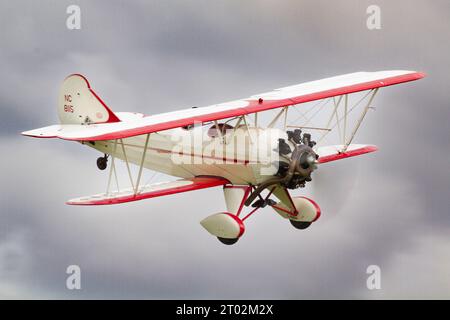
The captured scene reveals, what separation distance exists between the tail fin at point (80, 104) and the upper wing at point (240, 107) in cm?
17

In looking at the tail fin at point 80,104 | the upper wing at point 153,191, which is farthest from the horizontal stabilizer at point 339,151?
the tail fin at point 80,104

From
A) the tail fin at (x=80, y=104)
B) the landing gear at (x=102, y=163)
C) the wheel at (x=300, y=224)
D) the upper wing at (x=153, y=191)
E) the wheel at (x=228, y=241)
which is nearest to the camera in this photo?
the upper wing at (x=153, y=191)

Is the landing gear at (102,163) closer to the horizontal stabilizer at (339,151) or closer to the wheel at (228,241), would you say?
the wheel at (228,241)

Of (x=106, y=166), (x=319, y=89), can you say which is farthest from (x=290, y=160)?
(x=106, y=166)

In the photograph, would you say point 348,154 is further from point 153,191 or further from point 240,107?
point 153,191

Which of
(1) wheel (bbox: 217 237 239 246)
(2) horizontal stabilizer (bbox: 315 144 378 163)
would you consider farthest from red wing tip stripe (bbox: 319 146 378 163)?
(1) wheel (bbox: 217 237 239 246)

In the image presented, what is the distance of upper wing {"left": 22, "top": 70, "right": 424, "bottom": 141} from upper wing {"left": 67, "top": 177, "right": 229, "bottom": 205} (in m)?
1.10

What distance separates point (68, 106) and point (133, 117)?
4.04 ft

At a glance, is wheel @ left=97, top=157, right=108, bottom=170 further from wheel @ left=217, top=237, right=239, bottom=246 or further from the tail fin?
wheel @ left=217, top=237, right=239, bottom=246

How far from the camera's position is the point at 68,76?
1909 centimetres

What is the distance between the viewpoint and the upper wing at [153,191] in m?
17.0

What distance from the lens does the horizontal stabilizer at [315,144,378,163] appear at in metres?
18.8

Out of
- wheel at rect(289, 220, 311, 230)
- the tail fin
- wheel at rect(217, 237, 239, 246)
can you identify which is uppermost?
the tail fin

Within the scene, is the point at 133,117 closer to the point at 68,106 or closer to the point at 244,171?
the point at 68,106
